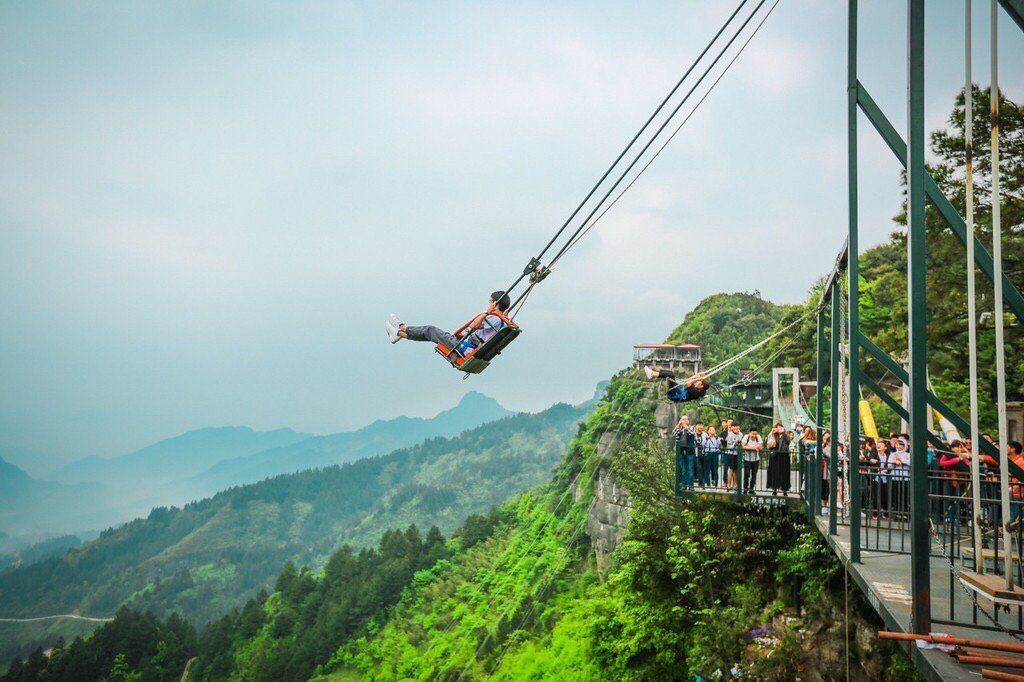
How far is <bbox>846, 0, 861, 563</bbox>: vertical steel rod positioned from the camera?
8.84 m

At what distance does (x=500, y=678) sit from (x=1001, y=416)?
112 ft

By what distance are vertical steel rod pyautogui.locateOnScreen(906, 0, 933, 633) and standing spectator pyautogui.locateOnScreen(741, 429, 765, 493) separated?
25.3 feet

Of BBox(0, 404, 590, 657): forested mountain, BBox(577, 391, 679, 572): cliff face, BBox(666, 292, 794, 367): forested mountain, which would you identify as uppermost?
BBox(666, 292, 794, 367): forested mountain

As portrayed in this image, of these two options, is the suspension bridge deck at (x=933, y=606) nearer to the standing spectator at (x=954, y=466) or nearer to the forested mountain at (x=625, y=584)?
the standing spectator at (x=954, y=466)

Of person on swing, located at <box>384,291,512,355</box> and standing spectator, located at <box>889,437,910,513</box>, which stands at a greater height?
person on swing, located at <box>384,291,512,355</box>

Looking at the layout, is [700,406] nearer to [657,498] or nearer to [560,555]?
[560,555]

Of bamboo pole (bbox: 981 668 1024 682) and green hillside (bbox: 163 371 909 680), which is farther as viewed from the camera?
green hillside (bbox: 163 371 909 680)

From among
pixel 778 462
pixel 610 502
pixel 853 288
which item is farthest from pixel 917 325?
pixel 610 502

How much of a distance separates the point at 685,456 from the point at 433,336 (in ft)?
23.0

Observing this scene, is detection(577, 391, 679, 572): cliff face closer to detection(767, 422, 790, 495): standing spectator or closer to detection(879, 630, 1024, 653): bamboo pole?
detection(767, 422, 790, 495): standing spectator

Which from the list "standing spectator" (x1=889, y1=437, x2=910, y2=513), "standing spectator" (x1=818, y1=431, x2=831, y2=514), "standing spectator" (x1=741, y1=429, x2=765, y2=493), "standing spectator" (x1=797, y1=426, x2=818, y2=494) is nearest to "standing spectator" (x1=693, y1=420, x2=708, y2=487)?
"standing spectator" (x1=741, y1=429, x2=765, y2=493)

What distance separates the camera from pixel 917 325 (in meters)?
6.98

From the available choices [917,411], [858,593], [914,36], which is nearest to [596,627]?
[858,593]

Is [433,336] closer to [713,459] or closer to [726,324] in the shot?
[713,459]
